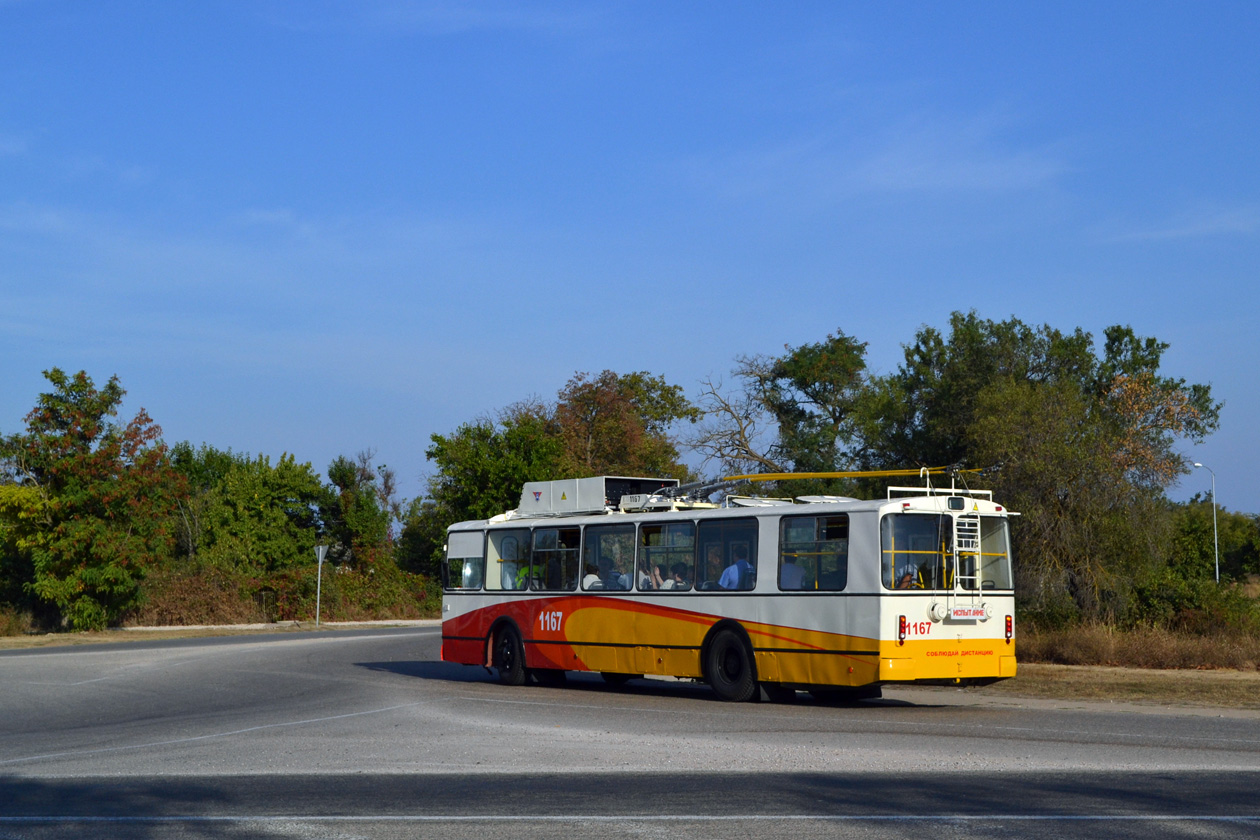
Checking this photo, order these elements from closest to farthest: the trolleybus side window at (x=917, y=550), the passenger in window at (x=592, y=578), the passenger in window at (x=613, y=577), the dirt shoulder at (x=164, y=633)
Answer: the trolleybus side window at (x=917, y=550), the passenger in window at (x=613, y=577), the passenger in window at (x=592, y=578), the dirt shoulder at (x=164, y=633)

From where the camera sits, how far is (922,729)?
14.0m

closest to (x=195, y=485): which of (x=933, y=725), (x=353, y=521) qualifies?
(x=353, y=521)

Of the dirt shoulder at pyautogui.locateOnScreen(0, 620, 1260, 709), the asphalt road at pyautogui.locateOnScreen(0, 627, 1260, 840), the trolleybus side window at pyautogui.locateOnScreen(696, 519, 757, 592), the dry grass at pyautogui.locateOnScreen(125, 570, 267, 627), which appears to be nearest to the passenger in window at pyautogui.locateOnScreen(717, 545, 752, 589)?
the trolleybus side window at pyautogui.locateOnScreen(696, 519, 757, 592)

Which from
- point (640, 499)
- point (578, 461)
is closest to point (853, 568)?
point (640, 499)

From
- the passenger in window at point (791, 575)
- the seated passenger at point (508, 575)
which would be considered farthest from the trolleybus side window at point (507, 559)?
the passenger in window at point (791, 575)

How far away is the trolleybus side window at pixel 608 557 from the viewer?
1939cm

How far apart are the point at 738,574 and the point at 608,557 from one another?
2749 millimetres

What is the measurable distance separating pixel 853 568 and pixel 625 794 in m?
7.55

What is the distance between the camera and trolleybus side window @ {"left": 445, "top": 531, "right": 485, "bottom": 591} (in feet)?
73.0

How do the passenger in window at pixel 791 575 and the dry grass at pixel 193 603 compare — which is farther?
the dry grass at pixel 193 603

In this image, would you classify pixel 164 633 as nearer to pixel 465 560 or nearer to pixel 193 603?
pixel 193 603

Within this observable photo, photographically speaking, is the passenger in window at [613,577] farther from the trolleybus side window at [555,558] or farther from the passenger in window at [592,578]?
the trolleybus side window at [555,558]

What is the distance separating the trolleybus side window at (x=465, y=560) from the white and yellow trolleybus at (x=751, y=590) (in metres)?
0.37

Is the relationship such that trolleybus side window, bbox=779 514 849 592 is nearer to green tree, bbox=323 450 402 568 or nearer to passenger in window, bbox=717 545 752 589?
passenger in window, bbox=717 545 752 589
